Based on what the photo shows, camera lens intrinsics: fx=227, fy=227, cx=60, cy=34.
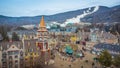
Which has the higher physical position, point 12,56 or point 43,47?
point 43,47

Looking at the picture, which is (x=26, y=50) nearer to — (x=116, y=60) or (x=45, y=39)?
(x=45, y=39)

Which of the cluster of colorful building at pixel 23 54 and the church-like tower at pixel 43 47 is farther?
the church-like tower at pixel 43 47

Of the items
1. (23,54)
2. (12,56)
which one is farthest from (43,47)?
(12,56)

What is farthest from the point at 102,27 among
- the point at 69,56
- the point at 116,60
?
the point at 116,60

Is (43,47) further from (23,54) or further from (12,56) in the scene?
(12,56)

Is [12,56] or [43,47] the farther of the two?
[43,47]

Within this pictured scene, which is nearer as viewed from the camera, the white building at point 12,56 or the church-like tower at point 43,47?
the white building at point 12,56

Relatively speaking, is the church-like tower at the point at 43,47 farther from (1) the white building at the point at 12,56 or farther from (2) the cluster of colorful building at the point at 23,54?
(1) the white building at the point at 12,56

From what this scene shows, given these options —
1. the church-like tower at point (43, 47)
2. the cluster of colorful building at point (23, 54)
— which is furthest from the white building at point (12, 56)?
the church-like tower at point (43, 47)

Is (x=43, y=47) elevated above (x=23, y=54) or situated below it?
above

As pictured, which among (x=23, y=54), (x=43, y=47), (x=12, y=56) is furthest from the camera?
(x=43, y=47)

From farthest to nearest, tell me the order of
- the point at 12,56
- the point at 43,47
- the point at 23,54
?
the point at 43,47 < the point at 23,54 < the point at 12,56

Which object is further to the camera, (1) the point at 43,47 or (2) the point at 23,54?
(1) the point at 43,47
